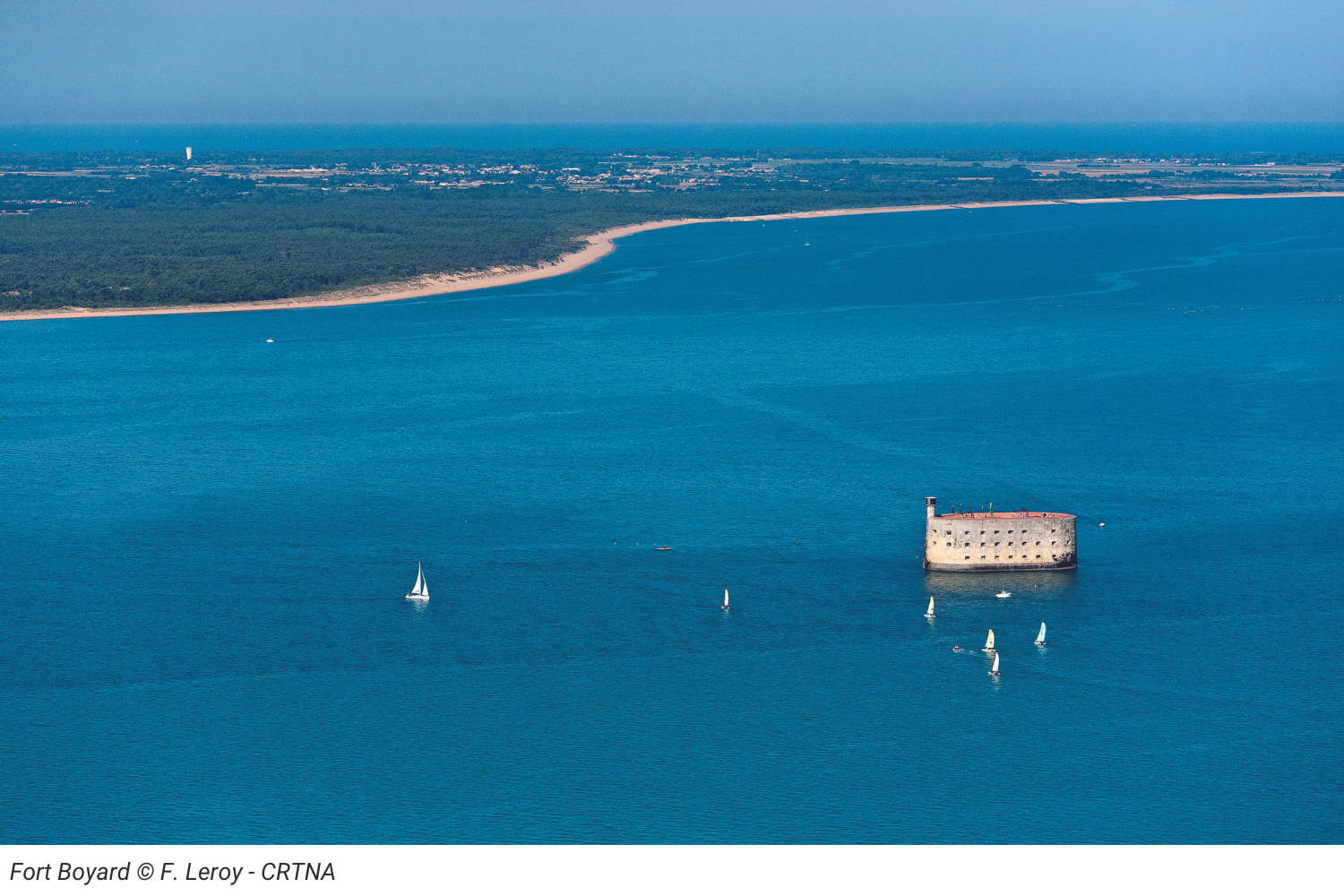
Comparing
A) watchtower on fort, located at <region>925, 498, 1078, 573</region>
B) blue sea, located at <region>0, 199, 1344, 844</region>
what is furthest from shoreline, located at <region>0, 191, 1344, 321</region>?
watchtower on fort, located at <region>925, 498, 1078, 573</region>

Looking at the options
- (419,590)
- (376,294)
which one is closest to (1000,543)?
(419,590)

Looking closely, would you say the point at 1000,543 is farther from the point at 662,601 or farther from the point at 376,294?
the point at 376,294

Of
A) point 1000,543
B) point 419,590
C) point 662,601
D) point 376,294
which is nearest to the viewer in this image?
point 662,601

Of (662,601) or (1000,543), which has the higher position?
(1000,543)

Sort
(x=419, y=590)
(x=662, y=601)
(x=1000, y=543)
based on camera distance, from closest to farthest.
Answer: (x=662, y=601)
(x=419, y=590)
(x=1000, y=543)

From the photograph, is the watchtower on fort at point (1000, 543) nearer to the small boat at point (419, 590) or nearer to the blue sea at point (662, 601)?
the blue sea at point (662, 601)

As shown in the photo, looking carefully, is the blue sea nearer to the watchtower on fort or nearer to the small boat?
the small boat

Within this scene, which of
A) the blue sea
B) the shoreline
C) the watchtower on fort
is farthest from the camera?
the shoreline
